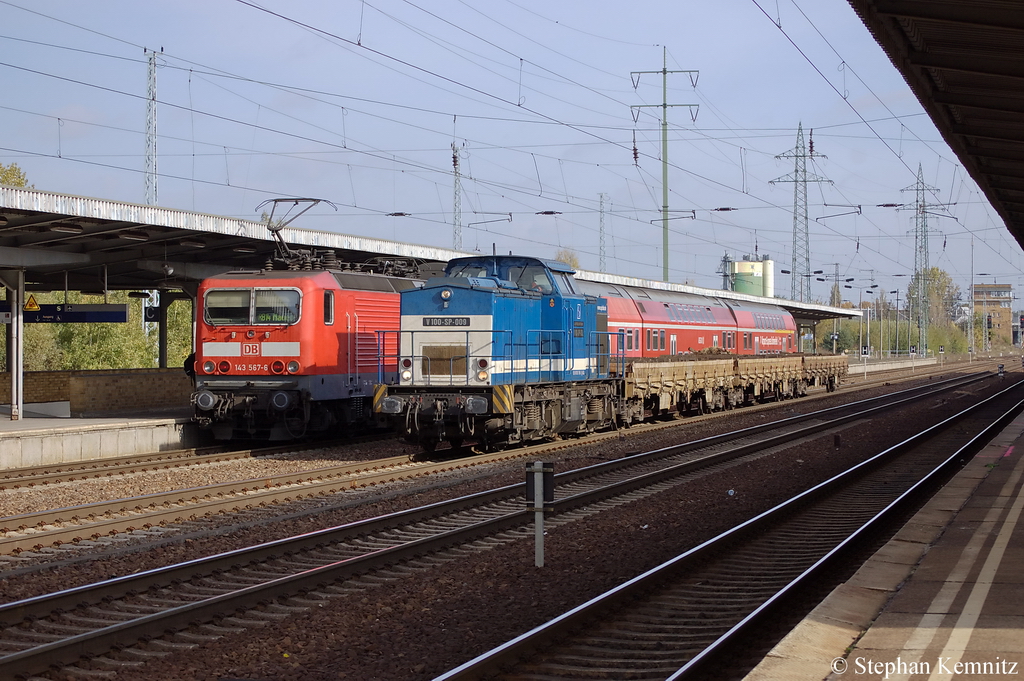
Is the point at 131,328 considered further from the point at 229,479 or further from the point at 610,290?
→ the point at 229,479

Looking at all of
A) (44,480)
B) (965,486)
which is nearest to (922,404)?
(965,486)

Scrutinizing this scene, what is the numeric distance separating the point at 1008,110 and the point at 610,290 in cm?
1769

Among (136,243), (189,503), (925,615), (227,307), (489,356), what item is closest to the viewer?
(925,615)

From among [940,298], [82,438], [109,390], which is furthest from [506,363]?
[940,298]

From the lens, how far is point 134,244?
2142cm

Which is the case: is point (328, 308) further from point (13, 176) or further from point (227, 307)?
point (13, 176)

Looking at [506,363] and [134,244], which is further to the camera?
[134,244]

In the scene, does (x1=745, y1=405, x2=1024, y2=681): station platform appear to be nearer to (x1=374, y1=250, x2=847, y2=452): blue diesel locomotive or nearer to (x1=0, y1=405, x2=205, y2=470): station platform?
(x1=374, y1=250, x2=847, y2=452): blue diesel locomotive

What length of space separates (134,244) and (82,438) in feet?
16.2

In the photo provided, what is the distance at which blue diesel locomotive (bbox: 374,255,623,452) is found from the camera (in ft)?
57.4

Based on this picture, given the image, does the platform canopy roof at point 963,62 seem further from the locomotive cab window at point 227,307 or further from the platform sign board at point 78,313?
the platform sign board at point 78,313

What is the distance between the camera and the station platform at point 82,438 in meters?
17.6

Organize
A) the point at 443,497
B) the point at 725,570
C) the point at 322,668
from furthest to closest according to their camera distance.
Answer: the point at 443,497 → the point at 725,570 → the point at 322,668

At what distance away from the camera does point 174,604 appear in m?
7.86
